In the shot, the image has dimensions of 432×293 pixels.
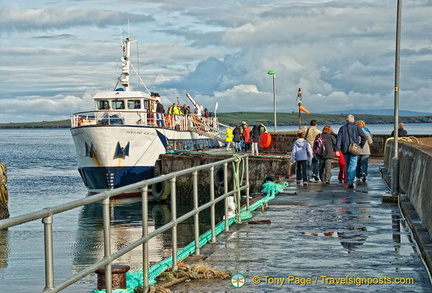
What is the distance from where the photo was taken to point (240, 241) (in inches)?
405

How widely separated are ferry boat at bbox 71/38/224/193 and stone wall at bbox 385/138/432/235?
2114cm

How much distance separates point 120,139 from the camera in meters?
36.4

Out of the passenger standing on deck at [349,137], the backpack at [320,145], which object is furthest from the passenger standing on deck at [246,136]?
the passenger standing on deck at [349,137]

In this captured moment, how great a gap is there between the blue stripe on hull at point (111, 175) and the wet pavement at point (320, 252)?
22258mm

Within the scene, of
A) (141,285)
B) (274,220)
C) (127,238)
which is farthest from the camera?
(127,238)

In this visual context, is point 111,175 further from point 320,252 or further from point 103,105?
point 320,252

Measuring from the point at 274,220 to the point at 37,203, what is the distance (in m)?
27.8

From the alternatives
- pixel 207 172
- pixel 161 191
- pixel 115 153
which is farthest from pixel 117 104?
pixel 207 172

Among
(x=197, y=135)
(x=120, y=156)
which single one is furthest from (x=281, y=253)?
(x=197, y=135)

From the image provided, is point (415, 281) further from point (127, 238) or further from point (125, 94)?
point (125, 94)

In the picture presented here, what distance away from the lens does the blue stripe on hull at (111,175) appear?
3644 centimetres

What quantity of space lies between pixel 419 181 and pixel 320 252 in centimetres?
383

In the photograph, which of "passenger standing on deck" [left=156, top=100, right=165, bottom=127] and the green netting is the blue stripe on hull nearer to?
"passenger standing on deck" [left=156, top=100, right=165, bottom=127]

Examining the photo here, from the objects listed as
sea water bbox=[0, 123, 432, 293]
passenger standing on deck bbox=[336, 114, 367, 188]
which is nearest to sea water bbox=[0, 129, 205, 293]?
sea water bbox=[0, 123, 432, 293]
